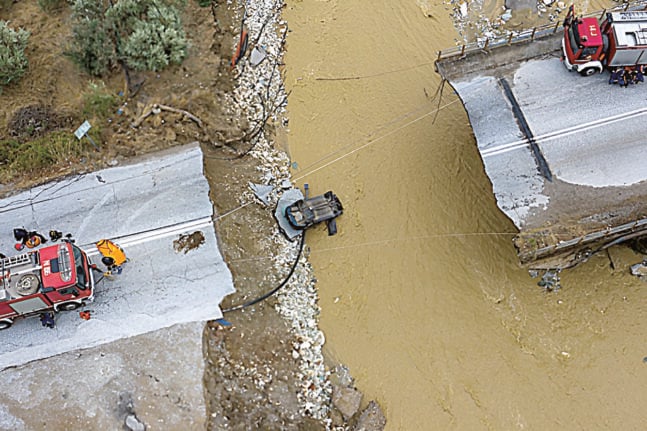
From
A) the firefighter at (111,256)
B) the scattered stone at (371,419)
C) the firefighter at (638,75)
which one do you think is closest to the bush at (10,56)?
the firefighter at (111,256)

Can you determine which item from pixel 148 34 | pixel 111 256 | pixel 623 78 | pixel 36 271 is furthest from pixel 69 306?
pixel 623 78

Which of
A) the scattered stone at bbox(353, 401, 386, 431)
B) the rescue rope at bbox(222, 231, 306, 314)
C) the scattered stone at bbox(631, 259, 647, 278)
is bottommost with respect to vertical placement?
the scattered stone at bbox(353, 401, 386, 431)

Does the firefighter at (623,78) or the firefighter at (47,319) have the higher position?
the firefighter at (623,78)

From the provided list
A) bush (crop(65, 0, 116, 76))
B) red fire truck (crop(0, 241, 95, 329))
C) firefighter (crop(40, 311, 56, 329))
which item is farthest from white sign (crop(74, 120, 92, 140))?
firefighter (crop(40, 311, 56, 329))

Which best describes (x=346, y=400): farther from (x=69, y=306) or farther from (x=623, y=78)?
(x=623, y=78)

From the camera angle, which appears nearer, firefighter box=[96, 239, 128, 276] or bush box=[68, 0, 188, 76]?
firefighter box=[96, 239, 128, 276]

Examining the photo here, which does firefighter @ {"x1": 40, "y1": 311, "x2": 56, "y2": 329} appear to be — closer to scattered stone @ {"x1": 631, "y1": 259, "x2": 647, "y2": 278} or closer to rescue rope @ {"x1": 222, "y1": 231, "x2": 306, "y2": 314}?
rescue rope @ {"x1": 222, "y1": 231, "x2": 306, "y2": 314}

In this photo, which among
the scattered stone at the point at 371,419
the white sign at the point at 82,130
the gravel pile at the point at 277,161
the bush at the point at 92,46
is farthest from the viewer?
the bush at the point at 92,46

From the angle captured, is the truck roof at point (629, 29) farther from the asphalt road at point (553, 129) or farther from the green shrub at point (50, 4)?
the green shrub at point (50, 4)
